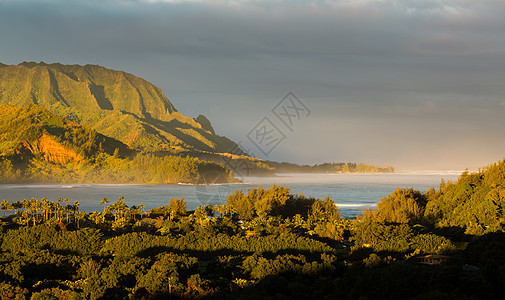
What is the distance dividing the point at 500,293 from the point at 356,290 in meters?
11.3

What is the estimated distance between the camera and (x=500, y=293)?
130ft

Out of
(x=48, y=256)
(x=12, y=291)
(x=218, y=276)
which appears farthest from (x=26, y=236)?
(x=218, y=276)

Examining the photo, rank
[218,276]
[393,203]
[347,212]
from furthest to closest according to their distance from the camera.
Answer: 1. [347,212]
2. [393,203]
3. [218,276]

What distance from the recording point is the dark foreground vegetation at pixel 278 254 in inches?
1722

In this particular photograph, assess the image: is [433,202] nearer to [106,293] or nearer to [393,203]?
[393,203]

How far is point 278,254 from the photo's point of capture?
64312 millimetres

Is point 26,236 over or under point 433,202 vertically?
under

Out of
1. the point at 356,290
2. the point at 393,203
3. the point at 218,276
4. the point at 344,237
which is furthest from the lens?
the point at 393,203

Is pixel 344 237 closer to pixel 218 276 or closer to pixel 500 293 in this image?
pixel 218 276

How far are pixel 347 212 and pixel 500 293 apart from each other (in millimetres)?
122569

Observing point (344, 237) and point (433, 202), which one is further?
point (433, 202)

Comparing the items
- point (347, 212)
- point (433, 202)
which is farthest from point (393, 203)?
point (347, 212)

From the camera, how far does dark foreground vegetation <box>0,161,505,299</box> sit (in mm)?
43750

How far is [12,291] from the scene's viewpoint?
4481 centimetres
